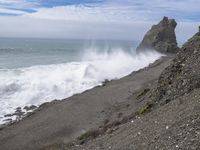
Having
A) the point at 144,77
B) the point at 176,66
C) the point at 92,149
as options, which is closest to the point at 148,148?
the point at 92,149

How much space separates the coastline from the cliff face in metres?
3.11

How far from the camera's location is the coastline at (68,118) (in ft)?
55.9

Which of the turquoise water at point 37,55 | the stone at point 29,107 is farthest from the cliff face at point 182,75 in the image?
the turquoise water at point 37,55

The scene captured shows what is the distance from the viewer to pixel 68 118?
20125 millimetres

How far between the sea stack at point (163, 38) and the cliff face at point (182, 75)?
53470 millimetres

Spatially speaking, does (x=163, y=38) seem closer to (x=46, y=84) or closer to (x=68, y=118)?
(x=46, y=84)

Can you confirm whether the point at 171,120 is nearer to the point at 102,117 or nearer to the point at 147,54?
the point at 102,117

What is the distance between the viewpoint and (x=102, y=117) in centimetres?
2020

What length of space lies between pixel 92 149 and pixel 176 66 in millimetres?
6099

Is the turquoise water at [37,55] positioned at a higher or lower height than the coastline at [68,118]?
lower

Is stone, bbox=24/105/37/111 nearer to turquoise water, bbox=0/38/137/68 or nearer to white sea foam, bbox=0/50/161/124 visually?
white sea foam, bbox=0/50/161/124

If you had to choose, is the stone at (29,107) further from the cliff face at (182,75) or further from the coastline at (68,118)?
the cliff face at (182,75)

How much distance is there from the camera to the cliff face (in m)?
14.4

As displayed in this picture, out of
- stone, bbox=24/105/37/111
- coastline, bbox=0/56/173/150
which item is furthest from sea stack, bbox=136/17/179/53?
stone, bbox=24/105/37/111
